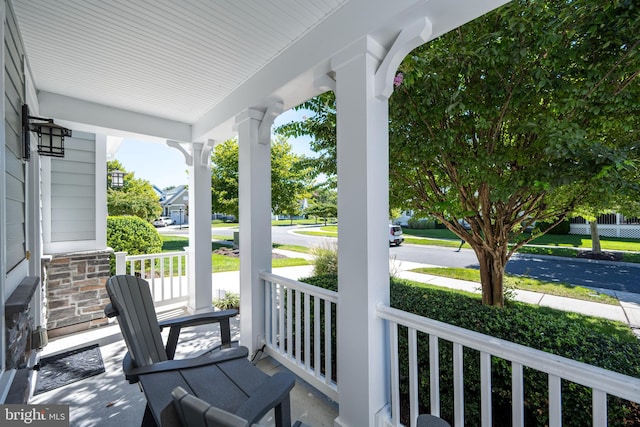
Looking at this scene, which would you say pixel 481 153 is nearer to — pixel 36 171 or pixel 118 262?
pixel 36 171

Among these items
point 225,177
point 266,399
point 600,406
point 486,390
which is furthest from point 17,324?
point 225,177

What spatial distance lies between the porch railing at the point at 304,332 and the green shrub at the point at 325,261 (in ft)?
7.72

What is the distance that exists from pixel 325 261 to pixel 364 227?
3.75m

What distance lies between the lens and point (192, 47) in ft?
8.24

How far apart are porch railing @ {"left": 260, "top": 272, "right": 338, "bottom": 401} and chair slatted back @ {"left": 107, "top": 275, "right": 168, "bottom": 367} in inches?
42.6

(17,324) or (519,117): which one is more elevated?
(519,117)

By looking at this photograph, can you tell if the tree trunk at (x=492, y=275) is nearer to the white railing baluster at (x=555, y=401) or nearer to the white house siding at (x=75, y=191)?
the white railing baluster at (x=555, y=401)

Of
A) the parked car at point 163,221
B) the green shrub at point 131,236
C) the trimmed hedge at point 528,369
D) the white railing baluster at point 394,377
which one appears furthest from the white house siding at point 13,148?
the parked car at point 163,221

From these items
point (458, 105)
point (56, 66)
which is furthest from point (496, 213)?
point (56, 66)

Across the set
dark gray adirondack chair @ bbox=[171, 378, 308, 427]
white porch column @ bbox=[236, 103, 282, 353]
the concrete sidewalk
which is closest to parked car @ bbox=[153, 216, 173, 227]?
the concrete sidewalk

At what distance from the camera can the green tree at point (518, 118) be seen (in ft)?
→ 6.21

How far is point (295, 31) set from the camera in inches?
90.7

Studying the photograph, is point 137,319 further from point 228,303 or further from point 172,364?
point 228,303

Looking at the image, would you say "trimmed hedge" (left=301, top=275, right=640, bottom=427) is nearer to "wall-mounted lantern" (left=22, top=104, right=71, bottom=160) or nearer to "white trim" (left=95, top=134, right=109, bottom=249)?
"wall-mounted lantern" (left=22, top=104, right=71, bottom=160)
